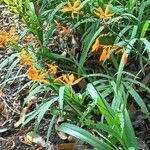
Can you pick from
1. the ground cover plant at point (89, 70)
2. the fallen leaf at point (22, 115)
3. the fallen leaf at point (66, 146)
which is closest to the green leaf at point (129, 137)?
the ground cover plant at point (89, 70)

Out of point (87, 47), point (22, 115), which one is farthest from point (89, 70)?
point (22, 115)

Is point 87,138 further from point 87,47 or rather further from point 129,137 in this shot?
point 87,47

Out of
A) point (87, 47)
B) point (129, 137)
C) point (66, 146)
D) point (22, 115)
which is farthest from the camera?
point (22, 115)

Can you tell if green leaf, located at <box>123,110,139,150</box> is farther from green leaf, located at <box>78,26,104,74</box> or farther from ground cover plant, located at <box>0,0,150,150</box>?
green leaf, located at <box>78,26,104,74</box>

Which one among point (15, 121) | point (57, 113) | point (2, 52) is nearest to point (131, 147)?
point (57, 113)

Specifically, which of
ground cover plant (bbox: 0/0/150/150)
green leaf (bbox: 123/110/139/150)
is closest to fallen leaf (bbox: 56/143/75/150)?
ground cover plant (bbox: 0/0/150/150)

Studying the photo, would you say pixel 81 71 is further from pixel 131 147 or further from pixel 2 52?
pixel 2 52

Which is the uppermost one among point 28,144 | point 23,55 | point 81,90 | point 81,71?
point 23,55

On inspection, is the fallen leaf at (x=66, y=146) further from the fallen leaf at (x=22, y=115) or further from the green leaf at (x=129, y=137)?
the green leaf at (x=129, y=137)
